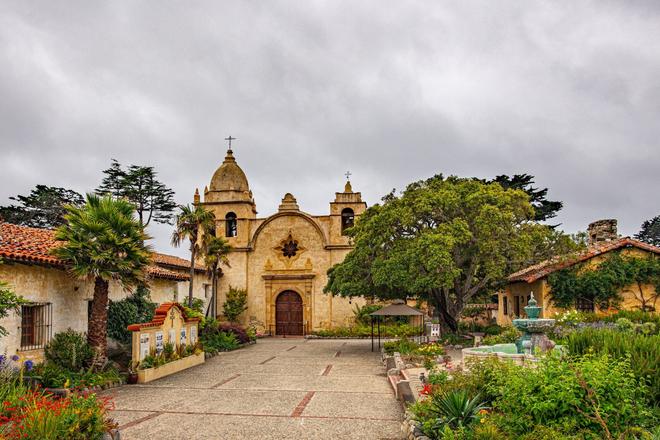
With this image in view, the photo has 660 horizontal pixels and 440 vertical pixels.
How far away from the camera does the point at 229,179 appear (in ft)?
111

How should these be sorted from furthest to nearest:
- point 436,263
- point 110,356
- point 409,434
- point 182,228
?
point 182,228, point 436,263, point 110,356, point 409,434

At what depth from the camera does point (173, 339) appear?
655 inches

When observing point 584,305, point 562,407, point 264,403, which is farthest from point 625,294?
point 562,407

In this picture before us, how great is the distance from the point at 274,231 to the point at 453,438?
89.0 ft

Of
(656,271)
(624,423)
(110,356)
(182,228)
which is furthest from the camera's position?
(182,228)

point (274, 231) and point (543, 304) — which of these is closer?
point (543, 304)

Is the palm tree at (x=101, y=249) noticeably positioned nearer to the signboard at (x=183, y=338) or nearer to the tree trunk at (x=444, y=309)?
the signboard at (x=183, y=338)

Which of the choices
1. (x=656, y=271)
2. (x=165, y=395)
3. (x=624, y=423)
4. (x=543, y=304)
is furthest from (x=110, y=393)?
(x=656, y=271)

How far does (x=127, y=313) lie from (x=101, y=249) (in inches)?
177

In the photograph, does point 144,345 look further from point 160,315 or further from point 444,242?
point 444,242

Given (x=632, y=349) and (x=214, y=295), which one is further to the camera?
(x=214, y=295)

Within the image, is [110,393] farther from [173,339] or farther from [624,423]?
[624,423]

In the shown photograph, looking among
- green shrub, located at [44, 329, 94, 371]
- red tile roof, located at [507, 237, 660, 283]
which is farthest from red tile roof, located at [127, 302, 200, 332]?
red tile roof, located at [507, 237, 660, 283]

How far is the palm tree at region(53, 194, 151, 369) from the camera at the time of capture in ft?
43.1
